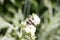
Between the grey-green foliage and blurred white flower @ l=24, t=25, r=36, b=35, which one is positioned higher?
the grey-green foliage

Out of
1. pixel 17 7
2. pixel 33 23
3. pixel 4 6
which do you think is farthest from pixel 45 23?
pixel 33 23

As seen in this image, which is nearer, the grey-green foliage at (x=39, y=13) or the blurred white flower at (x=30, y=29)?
the blurred white flower at (x=30, y=29)

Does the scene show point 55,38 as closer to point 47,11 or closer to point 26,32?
point 47,11

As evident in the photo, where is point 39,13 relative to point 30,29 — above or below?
above

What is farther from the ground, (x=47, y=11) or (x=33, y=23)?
(x=47, y=11)

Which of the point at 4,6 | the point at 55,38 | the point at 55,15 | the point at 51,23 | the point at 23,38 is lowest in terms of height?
the point at 23,38

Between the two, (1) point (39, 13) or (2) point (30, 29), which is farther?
(1) point (39, 13)

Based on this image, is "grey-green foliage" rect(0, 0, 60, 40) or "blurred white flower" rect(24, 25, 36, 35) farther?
"grey-green foliage" rect(0, 0, 60, 40)

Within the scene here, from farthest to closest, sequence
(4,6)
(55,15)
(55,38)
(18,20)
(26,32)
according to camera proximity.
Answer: (4,6), (55,15), (18,20), (55,38), (26,32)

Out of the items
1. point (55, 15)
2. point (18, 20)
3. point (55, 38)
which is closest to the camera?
point (55, 38)

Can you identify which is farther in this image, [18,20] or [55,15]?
[55,15]

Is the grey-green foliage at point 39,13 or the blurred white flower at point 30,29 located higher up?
the grey-green foliage at point 39,13
